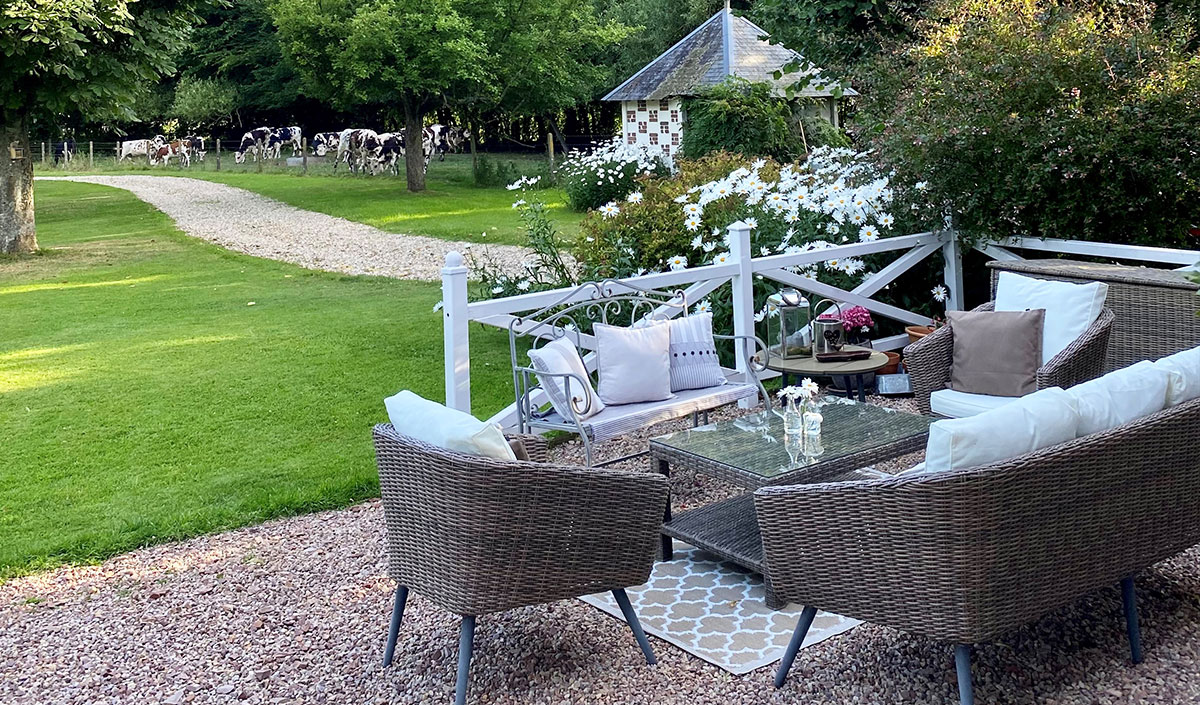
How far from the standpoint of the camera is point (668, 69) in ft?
77.3

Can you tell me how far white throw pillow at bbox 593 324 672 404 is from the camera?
533 centimetres

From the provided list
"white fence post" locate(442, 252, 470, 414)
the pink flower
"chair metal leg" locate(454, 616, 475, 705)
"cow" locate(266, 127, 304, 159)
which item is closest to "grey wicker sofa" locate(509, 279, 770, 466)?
"white fence post" locate(442, 252, 470, 414)

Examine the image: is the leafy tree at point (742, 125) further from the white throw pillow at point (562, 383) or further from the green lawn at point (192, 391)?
the white throw pillow at point (562, 383)

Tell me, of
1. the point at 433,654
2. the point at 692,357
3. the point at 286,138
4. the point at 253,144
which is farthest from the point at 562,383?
the point at 253,144

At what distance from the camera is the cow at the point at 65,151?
39.1 meters

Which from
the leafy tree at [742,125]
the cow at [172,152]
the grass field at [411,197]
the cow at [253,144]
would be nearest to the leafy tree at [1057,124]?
the grass field at [411,197]

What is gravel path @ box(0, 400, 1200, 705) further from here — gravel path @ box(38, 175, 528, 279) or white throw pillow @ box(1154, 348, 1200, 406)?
gravel path @ box(38, 175, 528, 279)

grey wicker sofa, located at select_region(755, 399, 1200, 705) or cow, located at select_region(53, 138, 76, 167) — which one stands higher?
cow, located at select_region(53, 138, 76, 167)

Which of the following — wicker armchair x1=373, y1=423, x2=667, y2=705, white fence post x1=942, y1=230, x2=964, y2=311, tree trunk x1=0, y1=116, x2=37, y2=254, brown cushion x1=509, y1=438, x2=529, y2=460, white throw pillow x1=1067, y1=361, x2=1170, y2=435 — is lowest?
wicker armchair x1=373, y1=423, x2=667, y2=705

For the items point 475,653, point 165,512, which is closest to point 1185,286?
point 475,653

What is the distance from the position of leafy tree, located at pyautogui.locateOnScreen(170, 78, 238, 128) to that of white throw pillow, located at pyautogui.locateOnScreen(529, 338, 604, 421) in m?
35.2

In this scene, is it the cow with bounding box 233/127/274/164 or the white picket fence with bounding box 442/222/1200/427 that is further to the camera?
the cow with bounding box 233/127/274/164

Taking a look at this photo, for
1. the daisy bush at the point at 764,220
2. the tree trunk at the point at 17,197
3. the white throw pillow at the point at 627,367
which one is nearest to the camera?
the white throw pillow at the point at 627,367

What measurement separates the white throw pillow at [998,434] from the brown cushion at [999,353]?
7.65 ft
